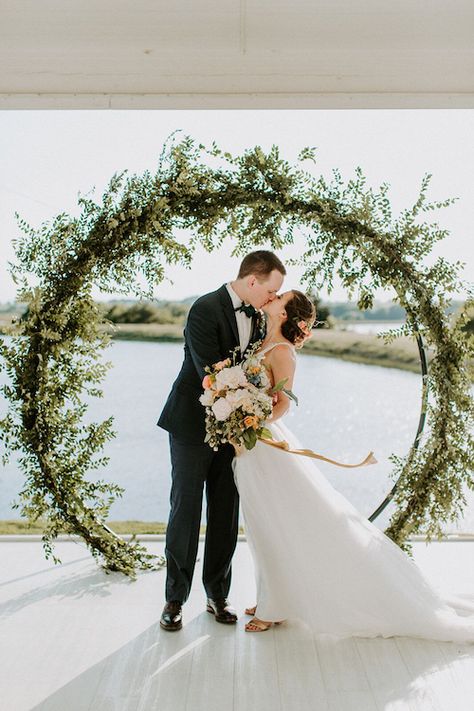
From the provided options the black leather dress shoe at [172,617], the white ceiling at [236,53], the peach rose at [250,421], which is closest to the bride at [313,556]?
the peach rose at [250,421]

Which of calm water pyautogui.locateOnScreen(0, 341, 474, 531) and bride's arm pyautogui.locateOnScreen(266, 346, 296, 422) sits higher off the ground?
bride's arm pyautogui.locateOnScreen(266, 346, 296, 422)

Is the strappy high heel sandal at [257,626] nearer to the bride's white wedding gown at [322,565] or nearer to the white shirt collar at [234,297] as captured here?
the bride's white wedding gown at [322,565]

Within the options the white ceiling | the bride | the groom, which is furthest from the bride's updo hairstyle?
the white ceiling

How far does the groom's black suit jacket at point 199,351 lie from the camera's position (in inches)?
143

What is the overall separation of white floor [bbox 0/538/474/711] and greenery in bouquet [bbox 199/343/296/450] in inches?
35.9

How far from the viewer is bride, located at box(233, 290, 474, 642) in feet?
11.6

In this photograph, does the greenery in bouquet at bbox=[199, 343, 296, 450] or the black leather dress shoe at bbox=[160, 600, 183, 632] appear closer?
the greenery in bouquet at bbox=[199, 343, 296, 450]

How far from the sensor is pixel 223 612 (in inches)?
148

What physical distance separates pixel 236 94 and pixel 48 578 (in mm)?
2968

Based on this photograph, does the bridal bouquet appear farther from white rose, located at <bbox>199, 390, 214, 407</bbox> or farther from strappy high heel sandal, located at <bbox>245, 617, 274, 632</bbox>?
strappy high heel sandal, located at <bbox>245, 617, 274, 632</bbox>

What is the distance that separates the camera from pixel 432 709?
9.63 feet

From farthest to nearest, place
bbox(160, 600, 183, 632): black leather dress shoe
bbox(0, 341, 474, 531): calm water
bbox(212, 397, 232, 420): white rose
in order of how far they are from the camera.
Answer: bbox(0, 341, 474, 531): calm water < bbox(160, 600, 183, 632): black leather dress shoe < bbox(212, 397, 232, 420): white rose

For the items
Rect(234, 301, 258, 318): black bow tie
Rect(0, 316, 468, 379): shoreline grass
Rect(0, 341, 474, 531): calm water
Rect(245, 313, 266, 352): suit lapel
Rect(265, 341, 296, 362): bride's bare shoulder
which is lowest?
Rect(0, 341, 474, 531): calm water

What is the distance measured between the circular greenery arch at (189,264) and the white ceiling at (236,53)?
0.72 meters
